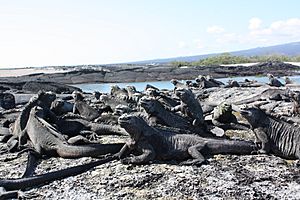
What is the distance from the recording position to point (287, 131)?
525cm

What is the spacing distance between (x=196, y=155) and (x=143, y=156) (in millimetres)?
664

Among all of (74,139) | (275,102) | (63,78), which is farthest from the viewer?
(63,78)

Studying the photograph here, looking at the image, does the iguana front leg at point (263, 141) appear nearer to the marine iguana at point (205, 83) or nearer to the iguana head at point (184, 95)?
the iguana head at point (184, 95)

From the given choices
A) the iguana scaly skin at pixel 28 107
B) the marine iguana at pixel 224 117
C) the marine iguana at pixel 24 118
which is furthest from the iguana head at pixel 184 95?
the iguana scaly skin at pixel 28 107

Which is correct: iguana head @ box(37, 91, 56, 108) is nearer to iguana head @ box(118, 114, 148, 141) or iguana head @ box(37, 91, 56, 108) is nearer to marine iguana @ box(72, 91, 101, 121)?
marine iguana @ box(72, 91, 101, 121)

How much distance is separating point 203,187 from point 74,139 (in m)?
2.19

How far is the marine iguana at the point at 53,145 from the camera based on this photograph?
18.1 feet

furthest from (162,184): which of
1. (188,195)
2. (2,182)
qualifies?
(2,182)

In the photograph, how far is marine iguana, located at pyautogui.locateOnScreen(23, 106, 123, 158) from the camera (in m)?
5.52

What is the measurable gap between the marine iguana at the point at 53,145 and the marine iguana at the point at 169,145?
0.35 metres

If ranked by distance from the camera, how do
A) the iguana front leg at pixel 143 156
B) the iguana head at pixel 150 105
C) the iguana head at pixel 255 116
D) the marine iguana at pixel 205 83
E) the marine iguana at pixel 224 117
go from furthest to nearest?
the marine iguana at pixel 205 83 → the marine iguana at pixel 224 117 → the iguana head at pixel 150 105 → the iguana head at pixel 255 116 → the iguana front leg at pixel 143 156

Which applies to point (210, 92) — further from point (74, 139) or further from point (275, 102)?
point (74, 139)

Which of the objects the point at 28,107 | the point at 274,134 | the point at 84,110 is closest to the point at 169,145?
the point at 274,134

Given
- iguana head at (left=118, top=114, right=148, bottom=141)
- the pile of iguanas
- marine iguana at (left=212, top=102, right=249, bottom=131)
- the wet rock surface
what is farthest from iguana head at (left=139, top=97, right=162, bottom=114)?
the wet rock surface
